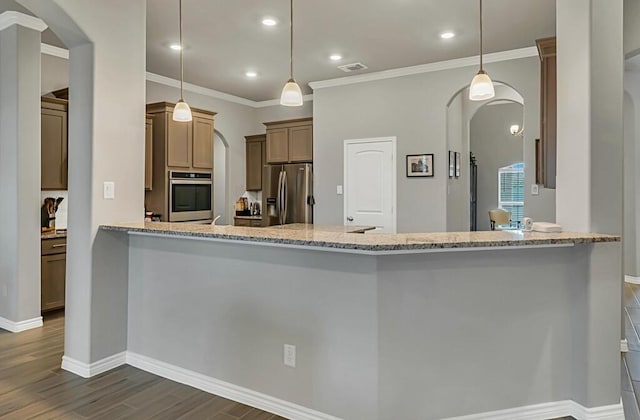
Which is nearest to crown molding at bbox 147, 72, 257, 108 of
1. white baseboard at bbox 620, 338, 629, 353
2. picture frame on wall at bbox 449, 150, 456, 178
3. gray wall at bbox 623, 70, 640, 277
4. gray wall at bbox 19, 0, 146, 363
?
gray wall at bbox 19, 0, 146, 363

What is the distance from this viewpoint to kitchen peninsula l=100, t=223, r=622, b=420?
85.3 inches

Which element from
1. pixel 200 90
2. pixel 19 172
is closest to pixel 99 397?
pixel 19 172

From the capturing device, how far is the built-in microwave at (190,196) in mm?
5679

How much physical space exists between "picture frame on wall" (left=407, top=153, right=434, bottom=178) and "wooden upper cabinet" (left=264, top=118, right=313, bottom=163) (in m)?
1.60

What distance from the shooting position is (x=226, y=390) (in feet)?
8.64

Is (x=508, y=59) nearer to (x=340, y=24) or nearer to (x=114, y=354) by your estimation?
(x=340, y=24)

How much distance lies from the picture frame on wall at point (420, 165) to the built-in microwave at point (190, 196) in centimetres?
282

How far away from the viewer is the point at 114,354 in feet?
10.1

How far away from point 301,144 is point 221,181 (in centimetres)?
188

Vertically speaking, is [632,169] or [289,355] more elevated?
[632,169]

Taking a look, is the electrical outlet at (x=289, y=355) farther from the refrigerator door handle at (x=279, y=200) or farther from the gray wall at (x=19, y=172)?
the refrigerator door handle at (x=279, y=200)

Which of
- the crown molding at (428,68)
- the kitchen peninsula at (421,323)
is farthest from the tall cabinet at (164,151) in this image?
the kitchen peninsula at (421,323)

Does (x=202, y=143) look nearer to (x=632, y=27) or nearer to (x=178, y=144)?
(x=178, y=144)

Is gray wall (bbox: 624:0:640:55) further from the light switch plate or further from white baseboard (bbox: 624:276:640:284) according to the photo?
the light switch plate
